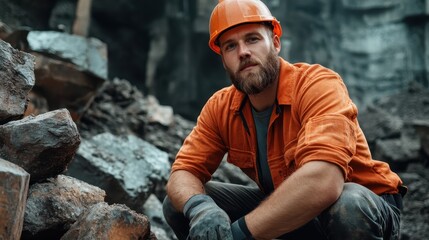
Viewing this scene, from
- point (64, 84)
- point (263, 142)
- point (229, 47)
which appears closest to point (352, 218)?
point (263, 142)

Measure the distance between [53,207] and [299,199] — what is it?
1070mm

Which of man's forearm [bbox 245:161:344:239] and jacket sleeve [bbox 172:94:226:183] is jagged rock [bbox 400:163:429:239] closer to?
jacket sleeve [bbox 172:94:226:183]

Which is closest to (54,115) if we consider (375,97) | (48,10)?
(48,10)

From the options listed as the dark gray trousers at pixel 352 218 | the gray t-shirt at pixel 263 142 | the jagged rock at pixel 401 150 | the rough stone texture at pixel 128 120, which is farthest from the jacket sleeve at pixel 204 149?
the jagged rock at pixel 401 150

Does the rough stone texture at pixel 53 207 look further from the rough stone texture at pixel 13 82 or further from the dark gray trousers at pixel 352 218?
the dark gray trousers at pixel 352 218

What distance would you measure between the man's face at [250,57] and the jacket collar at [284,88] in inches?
1.7

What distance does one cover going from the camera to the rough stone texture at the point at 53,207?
6.14 feet

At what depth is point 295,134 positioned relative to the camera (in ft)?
7.13

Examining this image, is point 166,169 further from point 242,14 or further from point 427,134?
point 427,134

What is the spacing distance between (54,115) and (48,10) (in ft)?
24.2

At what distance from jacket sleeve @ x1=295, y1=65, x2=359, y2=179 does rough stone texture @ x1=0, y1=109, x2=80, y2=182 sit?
104cm

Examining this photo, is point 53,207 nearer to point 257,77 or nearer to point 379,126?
point 257,77

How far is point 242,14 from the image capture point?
7.74 feet

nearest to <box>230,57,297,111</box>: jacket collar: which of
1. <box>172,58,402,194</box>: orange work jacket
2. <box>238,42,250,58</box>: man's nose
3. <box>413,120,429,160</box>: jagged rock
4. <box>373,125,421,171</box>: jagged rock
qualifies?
<box>172,58,402,194</box>: orange work jacket
